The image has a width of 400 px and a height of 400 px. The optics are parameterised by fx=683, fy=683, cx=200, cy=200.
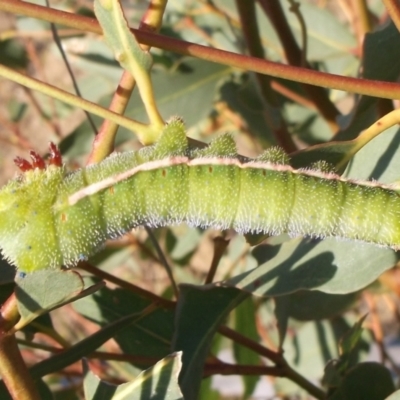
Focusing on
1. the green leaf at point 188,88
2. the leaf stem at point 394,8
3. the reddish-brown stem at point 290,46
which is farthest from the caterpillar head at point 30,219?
the green leaf at point 188,88

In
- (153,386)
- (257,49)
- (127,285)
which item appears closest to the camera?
(153,386)

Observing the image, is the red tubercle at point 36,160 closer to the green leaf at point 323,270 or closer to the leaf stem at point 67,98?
the leaf stem at point 67,98

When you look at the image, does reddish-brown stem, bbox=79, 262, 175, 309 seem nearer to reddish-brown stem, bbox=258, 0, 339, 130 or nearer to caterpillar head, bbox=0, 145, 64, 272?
caterpillar head, bbox=0, 145, 64, 272

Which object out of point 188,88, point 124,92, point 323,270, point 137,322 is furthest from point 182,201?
point 188,88

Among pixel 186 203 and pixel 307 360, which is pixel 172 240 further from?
pixel 186 203

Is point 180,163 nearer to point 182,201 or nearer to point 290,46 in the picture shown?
point 182,201
